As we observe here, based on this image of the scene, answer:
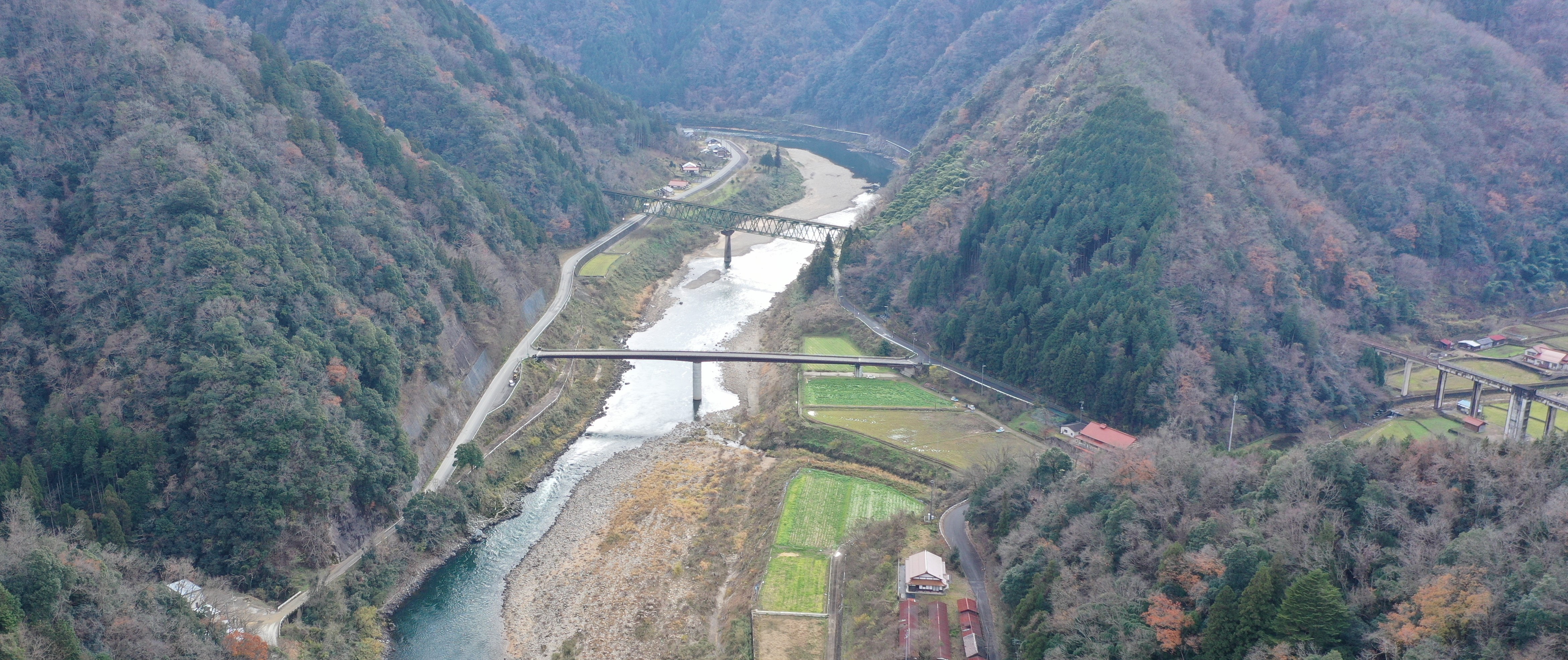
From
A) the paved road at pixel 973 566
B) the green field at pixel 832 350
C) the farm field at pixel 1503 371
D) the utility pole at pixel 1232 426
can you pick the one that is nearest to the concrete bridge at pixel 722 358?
the green field at pixel 832 350

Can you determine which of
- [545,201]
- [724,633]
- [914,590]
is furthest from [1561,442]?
[545,201]

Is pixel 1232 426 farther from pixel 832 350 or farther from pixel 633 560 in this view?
pixel 633 560

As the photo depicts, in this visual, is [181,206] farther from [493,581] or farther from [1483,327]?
[1483,327]

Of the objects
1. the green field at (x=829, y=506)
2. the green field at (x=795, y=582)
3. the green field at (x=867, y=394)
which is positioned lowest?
the green field at (x=795, y=582)

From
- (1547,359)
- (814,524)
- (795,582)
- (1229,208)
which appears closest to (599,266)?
(814,524)

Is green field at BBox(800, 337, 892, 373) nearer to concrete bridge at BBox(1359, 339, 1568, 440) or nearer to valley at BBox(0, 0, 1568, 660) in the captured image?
valley at BBox(0, 0, 1568, 660)

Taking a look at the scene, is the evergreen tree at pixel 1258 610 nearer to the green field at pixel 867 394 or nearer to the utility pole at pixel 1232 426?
→ the utility pole at pixel 1232 426
